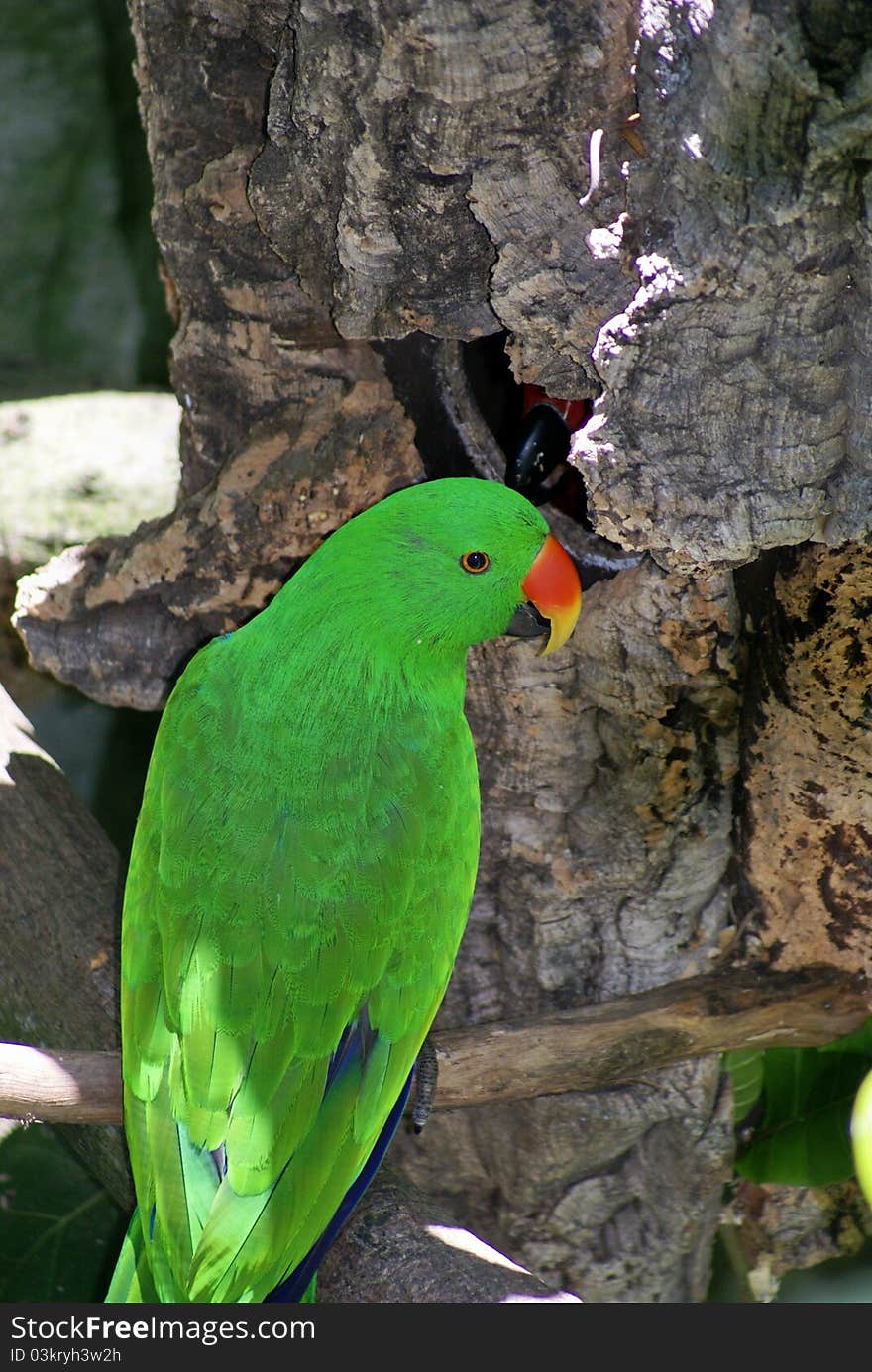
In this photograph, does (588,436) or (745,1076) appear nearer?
(588,436)

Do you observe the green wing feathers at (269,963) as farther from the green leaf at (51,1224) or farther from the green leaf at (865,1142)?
the green leaf at (865,1142)

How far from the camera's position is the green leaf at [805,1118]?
235 cm

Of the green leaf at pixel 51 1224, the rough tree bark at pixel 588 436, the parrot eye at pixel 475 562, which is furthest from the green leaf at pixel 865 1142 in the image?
the green leaf at pixel 51 1224

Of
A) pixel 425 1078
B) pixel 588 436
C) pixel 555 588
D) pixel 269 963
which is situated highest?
pixel 588 436

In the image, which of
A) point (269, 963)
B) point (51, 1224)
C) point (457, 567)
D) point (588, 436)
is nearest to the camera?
point (588, 436)

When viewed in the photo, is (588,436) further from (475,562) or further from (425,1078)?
(425,1078)

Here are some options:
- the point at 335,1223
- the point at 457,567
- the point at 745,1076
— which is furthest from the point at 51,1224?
the point at 457,567

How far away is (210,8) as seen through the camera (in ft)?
6.23

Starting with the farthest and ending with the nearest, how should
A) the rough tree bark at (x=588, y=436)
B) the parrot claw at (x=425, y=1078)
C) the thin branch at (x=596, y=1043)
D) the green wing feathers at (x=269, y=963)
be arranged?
1. the parrot claw at (x=425, y=1078)
2. the thin branch at (x=596, y=1043)
3. the green wing feathers at (x=269, y=963)
4. the rough tree bark at (x=588, y=436)

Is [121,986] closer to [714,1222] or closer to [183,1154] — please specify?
[183,1154]

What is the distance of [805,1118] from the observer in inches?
94.7

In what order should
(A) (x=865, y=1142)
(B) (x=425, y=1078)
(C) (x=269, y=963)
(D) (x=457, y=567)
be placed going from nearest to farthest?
(A) (x=865, y=1142) → (C) (x=269, y=963) → (D) (x=457, y=567) → (B) (x=425, y=1078)

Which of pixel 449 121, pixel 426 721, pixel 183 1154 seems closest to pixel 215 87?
pixel 449 121

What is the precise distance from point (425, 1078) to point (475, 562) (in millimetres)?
860
